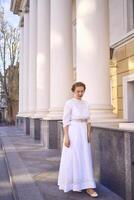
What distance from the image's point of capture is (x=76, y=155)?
6.84m

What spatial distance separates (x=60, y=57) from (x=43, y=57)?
4.10 meters

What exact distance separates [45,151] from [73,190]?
23.7 ft

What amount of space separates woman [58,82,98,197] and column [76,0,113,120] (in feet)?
9.16

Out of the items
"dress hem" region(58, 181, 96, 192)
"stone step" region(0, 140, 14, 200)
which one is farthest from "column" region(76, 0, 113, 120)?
"dress hem" region(58, 181, 96, 192)

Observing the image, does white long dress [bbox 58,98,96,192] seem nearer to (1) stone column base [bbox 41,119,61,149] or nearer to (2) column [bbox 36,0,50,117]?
(1) stone column base [bbox 41,119,61,149]

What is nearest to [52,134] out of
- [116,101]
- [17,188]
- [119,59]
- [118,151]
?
[116,101]

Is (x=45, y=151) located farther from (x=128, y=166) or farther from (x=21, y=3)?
(x=21, y=3)

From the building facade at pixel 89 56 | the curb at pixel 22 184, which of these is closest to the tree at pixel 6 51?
the building facade at pixel 89 56

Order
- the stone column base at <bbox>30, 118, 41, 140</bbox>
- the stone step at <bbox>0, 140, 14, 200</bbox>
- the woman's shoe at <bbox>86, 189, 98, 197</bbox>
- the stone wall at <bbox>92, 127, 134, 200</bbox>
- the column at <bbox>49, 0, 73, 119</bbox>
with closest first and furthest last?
the stone wall at <bbox>92, 127, 134, 200</bbox> → the woman's shoe at <bbox>86, 189, 98, 197</bbox> → the stone step at <bbox>0, 140, 14, 200</bbox> → the column at <bbox>49, 0, 73, 119</bbox> → the stone column base at <bbox>30, 118, 41, 140</bbox>

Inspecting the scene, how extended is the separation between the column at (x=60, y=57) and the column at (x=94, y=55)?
13.8ft

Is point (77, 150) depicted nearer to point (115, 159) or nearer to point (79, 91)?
point (115, 159)

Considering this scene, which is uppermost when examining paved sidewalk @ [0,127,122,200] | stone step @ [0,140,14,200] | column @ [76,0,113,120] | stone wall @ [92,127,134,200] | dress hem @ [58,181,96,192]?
column @ [76,0,113,120]

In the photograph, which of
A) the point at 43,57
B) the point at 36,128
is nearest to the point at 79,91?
the point at 43,57

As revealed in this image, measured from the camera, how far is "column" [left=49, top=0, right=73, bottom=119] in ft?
47.1
